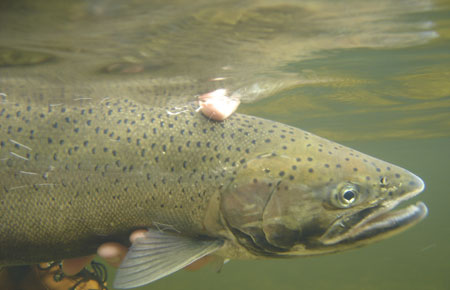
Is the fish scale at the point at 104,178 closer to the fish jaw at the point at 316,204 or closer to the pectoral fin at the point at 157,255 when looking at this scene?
the pectoral fin at the point at 157,255

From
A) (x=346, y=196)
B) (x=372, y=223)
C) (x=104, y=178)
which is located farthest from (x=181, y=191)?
(x=372, y=223)

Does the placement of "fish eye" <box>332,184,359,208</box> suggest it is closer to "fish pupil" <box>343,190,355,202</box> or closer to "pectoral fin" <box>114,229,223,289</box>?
"fish pupil" <box>343,190,355,202</box>

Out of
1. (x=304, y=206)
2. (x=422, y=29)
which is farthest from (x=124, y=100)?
(x=422, y=29)

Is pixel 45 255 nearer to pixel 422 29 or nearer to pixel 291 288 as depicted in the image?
pixel 422 29

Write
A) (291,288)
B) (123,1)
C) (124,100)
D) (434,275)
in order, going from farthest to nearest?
(434,275)
(291,288)
(124,100)
(123,1)

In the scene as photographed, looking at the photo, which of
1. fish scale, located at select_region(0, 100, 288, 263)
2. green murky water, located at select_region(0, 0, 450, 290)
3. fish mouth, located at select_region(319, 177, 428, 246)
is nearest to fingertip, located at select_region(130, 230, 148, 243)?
fish scale, located at select_region(0, 100, 288, 263)

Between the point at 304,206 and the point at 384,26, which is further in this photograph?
the point at 384,26

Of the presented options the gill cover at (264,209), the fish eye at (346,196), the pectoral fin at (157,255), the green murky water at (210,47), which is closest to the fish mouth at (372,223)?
the fish eye at (346,196)
